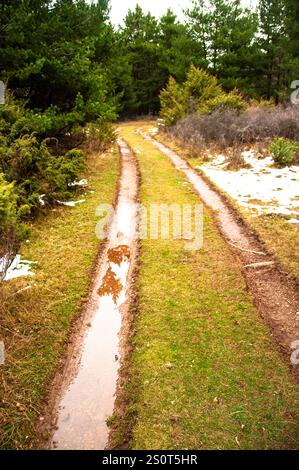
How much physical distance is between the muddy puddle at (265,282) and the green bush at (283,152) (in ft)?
15.4

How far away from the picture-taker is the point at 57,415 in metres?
4.23

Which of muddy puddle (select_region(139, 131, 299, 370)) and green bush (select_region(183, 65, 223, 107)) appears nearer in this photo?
muddy puddle (select_region(139, 131, 299, 370))

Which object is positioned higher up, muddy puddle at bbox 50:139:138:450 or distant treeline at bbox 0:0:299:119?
distant treeline at bbox 0:0:299:119

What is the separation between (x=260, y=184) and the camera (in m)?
12.2

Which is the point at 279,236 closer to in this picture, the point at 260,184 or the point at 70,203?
the point at 260,184

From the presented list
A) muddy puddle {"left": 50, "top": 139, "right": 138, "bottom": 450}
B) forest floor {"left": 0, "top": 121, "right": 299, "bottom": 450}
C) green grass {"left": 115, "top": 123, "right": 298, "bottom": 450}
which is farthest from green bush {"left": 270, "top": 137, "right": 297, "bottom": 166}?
muddy puddle {"left": 50, "top": 139, "right": 138, "bottom": 450}

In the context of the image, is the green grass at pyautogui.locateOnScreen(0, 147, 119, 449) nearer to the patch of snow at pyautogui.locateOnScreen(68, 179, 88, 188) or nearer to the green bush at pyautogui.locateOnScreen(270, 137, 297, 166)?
the patch of snow at pyautogui.locateOnScreen(68, 179, 88, 188)

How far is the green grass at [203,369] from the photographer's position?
3.93 m

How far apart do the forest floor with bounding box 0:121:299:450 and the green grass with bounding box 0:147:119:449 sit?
17mm

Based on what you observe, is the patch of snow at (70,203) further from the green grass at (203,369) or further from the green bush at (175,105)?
the green bush at (175,105)

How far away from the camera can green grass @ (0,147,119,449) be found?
167 inches

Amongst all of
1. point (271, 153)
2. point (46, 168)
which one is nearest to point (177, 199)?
point (46, 168)

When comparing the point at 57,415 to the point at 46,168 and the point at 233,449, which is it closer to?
the point at 233,449

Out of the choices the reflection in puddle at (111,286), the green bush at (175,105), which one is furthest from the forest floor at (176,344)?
the green bush at (175,105)
